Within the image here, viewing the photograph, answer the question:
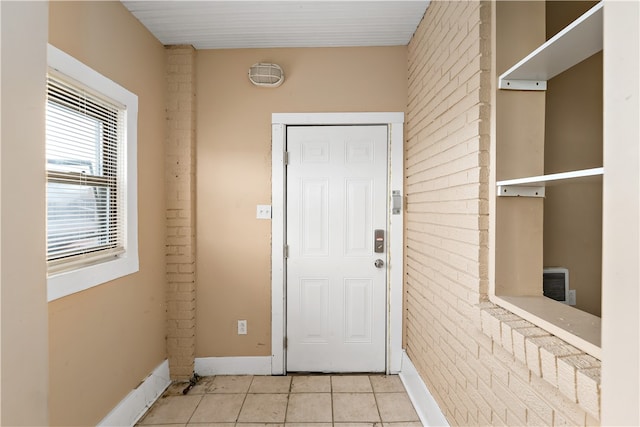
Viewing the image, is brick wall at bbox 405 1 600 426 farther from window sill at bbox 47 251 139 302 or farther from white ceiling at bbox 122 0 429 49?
window sill at bbox 47 251 139 302

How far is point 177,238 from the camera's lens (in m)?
2.65

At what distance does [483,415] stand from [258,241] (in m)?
1.92

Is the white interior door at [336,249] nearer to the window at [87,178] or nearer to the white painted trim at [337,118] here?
the white painted trim at [337,118]

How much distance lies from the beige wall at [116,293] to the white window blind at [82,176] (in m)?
0.18

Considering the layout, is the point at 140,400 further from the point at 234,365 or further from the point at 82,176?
the point at 82,176

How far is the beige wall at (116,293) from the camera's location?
5.39ft

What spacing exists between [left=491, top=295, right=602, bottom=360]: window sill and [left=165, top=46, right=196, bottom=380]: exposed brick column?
2250 millimetres

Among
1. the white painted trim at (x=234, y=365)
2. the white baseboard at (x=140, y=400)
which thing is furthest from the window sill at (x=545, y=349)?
the white baseboard at (x=140, y=400)

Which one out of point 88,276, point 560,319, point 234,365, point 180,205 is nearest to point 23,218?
point 88,276

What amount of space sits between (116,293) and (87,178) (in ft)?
2.41

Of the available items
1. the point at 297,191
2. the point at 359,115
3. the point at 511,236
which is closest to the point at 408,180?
the point at 359,115

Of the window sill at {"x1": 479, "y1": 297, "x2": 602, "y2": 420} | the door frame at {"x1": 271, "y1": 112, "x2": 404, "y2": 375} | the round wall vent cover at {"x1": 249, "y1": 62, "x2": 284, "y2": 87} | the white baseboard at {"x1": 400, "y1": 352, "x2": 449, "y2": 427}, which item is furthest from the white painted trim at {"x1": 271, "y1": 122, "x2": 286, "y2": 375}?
the window sill at {"x1": 479, "y1": 297, "x2": 602, "y2": 420}

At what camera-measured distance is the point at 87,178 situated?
1.81m

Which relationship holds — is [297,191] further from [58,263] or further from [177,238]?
[58,263]
